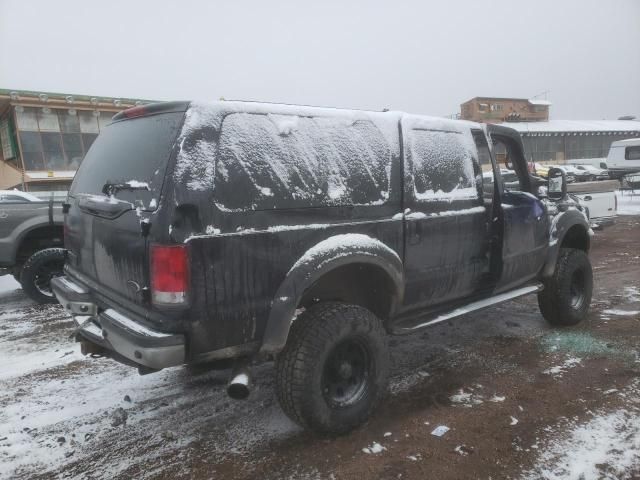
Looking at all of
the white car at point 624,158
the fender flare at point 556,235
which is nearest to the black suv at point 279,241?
the fender flare at point 556,235

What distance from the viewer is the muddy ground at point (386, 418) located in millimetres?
2662

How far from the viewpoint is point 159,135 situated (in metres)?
2.65

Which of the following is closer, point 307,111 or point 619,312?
point 307,111

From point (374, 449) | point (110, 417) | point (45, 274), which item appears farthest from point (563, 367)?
point (45, 274)

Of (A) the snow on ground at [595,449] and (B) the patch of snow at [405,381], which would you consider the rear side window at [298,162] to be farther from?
(A) the snow on ground at [595,449]

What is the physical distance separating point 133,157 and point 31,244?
184 inches

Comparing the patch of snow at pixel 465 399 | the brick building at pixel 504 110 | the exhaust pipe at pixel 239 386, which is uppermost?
the brick building at pixel 504 110

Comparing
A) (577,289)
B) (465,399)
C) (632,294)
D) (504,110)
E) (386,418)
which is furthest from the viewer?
(504,110)

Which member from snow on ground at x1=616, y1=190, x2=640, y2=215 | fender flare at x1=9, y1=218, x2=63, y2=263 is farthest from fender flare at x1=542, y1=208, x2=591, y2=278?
snow on ground at x1=616, y1=190, x2=640, y2=215

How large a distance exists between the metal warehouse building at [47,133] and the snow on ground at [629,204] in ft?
78.8

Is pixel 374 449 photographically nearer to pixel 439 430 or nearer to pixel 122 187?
pixel 439 430

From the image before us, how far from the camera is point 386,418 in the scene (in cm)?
317

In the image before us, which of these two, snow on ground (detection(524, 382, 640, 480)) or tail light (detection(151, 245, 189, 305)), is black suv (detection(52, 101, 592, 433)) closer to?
tail light (detection(151, 245, 189, 305))

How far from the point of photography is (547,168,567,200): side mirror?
4508 mm
